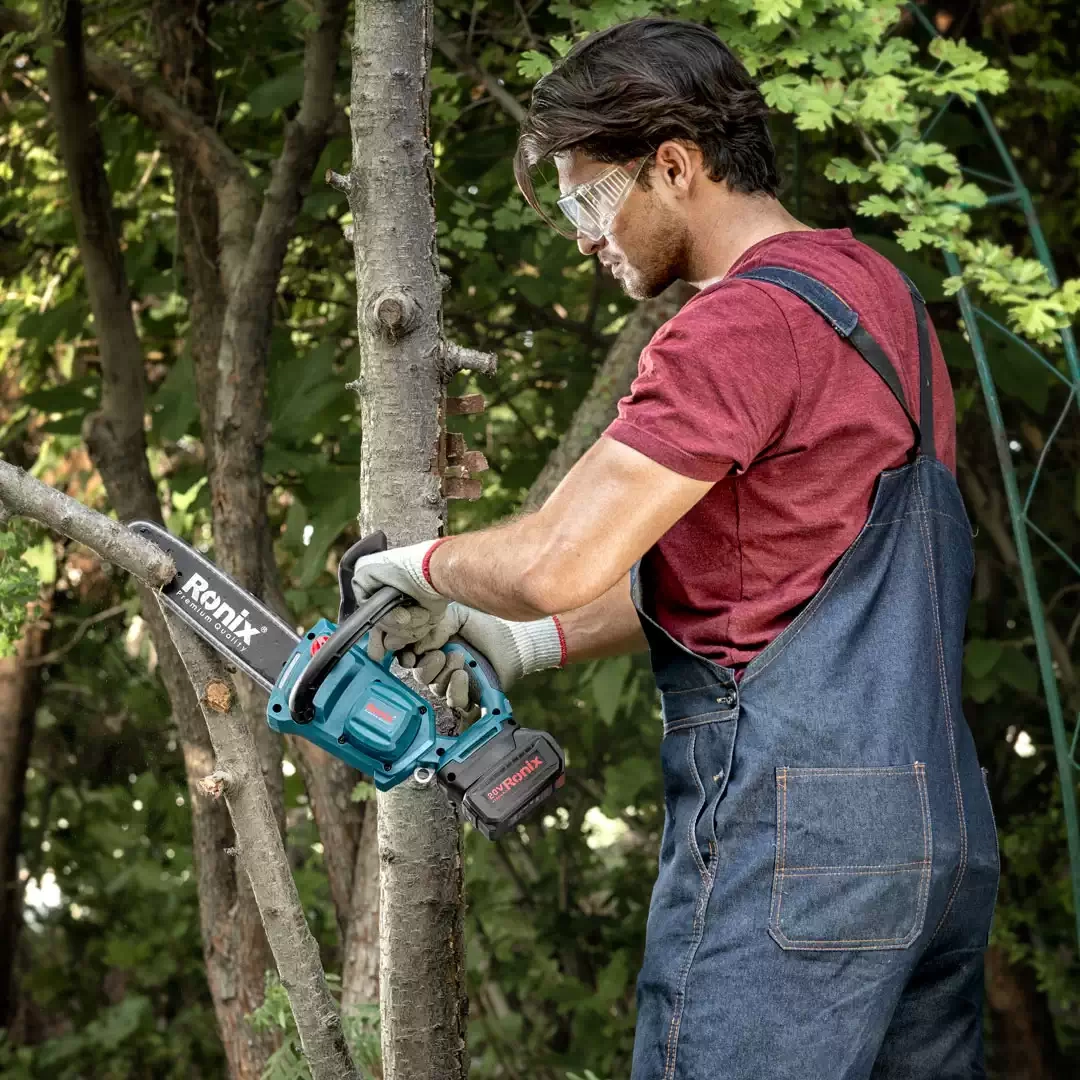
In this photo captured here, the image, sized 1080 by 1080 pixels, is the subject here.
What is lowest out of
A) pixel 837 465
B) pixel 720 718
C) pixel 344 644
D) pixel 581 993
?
pixel 581 993

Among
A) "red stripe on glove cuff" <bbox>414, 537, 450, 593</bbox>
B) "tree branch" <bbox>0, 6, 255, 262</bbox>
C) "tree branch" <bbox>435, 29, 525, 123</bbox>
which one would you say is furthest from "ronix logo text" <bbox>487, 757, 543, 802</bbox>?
"tree branch" <bbox>0, 6, 255, 262</bbox>

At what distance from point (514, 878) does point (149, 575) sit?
3572 millimetres

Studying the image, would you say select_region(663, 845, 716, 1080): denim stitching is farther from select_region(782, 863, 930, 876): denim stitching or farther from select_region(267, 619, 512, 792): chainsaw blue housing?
select_region(267, 619, 512, 792): chainsaw blue housing

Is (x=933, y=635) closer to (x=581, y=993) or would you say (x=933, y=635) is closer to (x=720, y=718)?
(x=720, y=718)

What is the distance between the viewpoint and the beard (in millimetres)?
1881

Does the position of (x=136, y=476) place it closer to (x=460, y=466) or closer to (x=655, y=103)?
(x=460, y=466)

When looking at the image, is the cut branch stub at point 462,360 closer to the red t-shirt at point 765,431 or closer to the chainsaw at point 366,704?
the chainsaw at point 366,704

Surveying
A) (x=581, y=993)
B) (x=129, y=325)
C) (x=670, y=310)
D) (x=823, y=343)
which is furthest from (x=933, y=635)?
(x=581, y=993)

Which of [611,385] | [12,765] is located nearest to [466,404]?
[611,385]

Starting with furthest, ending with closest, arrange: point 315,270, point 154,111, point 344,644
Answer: point 315,270 → point 154,111 → point 344,644

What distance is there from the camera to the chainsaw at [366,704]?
1810 mm

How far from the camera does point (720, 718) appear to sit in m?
1.71

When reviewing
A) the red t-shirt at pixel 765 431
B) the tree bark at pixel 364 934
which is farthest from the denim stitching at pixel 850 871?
the tree bark at pixel 364 934

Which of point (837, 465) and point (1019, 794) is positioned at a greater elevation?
point (837, 465)
